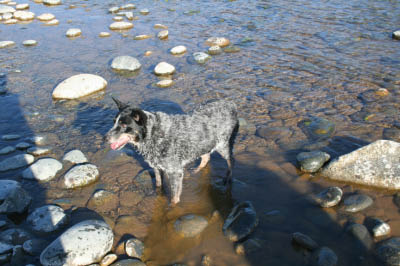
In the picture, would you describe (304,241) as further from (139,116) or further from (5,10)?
(5,10)

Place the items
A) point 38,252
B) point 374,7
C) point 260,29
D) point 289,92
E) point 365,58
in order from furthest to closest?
point 374,7 → point 260,29 → point 365,58 → point 289,92 → point 38,252

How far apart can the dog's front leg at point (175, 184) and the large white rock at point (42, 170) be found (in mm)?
3021

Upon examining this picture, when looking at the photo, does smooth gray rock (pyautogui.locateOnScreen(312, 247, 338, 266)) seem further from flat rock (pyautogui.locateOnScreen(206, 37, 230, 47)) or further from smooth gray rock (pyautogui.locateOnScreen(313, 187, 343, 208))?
flat rock (pyautogui.locateOnScreen(206, 37, 230, 47))

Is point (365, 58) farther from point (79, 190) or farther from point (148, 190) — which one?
point (79, 190)

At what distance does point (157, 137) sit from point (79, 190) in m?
2.44

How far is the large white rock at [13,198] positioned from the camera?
596 centimetres

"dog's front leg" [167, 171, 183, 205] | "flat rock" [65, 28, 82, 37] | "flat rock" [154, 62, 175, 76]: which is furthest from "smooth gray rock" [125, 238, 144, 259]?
"flat rock" [65, 28, 82, 37]

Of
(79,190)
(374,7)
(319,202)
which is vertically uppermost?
(374,7)

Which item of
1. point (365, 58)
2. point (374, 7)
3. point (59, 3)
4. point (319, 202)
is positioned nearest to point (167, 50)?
point (365, 58)

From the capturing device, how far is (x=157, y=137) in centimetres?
588

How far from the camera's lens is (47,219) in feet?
18.9

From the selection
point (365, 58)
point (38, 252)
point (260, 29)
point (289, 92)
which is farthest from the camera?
point (260, 29)

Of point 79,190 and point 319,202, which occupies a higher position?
point 319,202

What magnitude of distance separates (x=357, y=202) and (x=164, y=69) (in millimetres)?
8856
